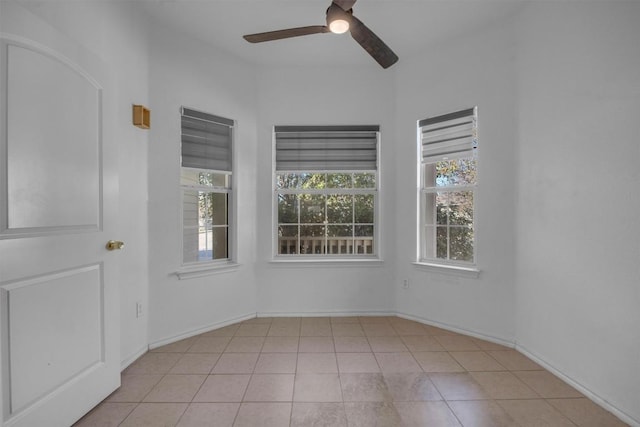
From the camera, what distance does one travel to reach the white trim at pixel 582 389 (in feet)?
5.84

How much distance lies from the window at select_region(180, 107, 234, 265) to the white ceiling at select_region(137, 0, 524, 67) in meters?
0.75

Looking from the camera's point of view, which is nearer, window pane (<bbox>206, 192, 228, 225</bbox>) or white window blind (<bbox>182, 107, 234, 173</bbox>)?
white window blind (<bbox>182, 107, 234, 173</bbox>)

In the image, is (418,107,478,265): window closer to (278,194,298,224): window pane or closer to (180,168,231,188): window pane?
(278,194,298,224): window pane

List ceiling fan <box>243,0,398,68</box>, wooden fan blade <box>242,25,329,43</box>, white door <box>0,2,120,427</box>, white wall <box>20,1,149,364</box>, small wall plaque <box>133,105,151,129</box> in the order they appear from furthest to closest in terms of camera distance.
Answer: small wall plaque <box>133,105,151,129</box>
white wall <box>20,1,149,364</box>
wooden fan blade <box>242,25,329,43</box>
ceiling fan <box>243,0,398,68</box>
white door <box>0,2,120,427</box>

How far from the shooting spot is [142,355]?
2.59 meters

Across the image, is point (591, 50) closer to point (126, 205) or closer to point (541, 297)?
point (541, 297)

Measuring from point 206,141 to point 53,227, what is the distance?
1736 mm

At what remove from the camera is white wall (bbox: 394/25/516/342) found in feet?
8.98

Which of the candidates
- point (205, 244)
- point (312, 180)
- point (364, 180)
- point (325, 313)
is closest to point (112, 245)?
point (205, 244)

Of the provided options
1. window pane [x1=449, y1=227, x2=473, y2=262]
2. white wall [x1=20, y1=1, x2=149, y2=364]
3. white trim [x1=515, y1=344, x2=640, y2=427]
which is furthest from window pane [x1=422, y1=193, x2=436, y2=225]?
white wall [x1=20, y1=1, x2=149, y2=364]

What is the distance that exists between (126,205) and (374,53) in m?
2.18

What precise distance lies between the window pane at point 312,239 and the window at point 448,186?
111 centimetres

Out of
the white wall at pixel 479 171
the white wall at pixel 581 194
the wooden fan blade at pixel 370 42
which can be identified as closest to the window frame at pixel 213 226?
the wooden fan blade at pixel 370 42

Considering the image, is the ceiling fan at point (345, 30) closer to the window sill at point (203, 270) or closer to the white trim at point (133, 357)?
the window sill at point (203, 270)
